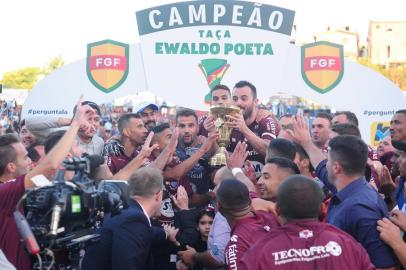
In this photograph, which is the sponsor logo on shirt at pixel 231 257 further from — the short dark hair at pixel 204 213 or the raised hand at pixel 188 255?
the short dark hair at pixel 204 213

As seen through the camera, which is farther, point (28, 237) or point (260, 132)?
point (260, 132)

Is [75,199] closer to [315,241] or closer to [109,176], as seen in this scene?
[315,241]

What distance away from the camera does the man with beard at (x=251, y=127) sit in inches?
273

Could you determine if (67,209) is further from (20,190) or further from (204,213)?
(204,213)

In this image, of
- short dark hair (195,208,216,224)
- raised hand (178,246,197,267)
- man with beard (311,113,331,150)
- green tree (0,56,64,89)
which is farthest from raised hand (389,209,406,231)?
green tree (0,56,64,89)

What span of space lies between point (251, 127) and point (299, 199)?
3799 millimetres

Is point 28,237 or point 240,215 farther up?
point 28,237

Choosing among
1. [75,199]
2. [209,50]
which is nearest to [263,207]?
[75,199]

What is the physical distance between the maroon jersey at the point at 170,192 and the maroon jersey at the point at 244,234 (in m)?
2.04

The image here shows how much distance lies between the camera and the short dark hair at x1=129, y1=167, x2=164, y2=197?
499 cm

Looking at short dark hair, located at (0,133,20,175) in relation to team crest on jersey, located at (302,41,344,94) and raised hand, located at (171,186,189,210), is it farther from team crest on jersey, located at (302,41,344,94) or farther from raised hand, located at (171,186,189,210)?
team crest on jersey, located at (302,41,344,94)

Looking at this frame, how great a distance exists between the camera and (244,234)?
4430 mm

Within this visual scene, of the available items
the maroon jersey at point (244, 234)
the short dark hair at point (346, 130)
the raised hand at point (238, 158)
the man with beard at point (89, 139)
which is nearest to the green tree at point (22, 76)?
the man with beard at point (89, 139)

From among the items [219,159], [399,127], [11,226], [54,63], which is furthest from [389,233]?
[54,63]
